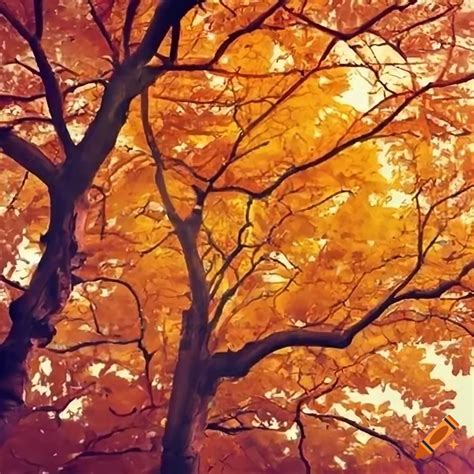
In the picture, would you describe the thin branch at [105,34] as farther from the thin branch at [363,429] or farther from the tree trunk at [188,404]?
the thin branch at [363,429]

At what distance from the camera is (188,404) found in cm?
182

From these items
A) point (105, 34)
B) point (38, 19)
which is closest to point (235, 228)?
point (105, 34)

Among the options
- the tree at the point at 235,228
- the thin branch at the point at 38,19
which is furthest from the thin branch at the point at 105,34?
the thin branch at the point at 38,19

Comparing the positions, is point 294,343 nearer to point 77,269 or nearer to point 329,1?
point 77,269

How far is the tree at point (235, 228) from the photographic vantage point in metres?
1.79

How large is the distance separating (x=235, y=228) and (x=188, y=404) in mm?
404

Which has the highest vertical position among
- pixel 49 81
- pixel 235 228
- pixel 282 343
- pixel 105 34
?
pixel 105 34

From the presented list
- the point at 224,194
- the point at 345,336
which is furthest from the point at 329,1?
the point at 345,336

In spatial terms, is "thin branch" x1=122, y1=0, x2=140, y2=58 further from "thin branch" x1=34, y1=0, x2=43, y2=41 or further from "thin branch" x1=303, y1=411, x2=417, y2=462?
"thin branch" x1=303, y1=411, x2=417, y2=462

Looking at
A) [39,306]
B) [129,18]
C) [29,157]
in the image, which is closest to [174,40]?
[129,18]

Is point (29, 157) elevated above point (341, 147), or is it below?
below

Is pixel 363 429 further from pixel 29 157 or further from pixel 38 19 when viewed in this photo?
pixel 38 19

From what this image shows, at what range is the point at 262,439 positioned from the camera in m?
1.80

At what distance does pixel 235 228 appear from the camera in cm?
183
